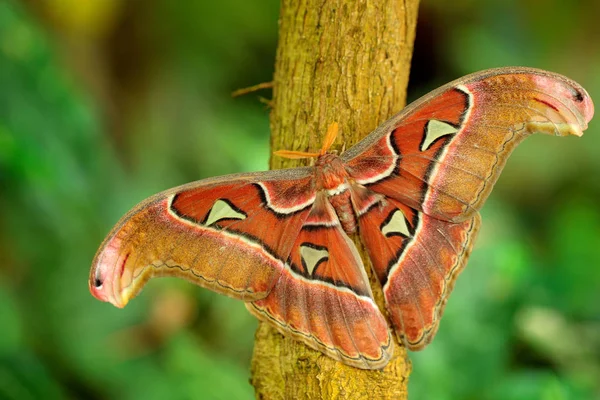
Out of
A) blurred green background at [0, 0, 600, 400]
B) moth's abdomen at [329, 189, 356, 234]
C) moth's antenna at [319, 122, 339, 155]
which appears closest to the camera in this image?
moth's antenna at [319, 122, 339, 155]

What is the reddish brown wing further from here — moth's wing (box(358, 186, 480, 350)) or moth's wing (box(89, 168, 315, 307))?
moth's wing (box(89, 168, 315, 307))

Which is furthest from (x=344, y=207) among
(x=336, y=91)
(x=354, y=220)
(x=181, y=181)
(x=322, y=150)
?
(x=181, y=181)

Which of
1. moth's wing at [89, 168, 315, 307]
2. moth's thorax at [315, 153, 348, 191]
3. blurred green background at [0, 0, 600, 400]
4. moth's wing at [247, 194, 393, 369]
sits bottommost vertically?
blurred green background at [0, 0, 600, 400]

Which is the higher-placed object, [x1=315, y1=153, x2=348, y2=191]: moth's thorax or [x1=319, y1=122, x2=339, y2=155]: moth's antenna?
[x1=319, y1=122, x2=339, y2=155]: moth's antenna

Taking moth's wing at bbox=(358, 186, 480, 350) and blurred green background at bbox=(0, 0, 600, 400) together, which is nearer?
moth's wing at bbox=(358, 186, 480, 350)

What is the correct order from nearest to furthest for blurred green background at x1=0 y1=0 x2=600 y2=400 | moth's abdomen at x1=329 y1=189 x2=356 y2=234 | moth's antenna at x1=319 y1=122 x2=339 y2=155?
moth's antenna at x1=319 y1=122 x2=339 y2=155 < moth's abdomen at x1=329 y1=189 x2=356 y2=234 < blurred green background at x1=0 y1=0 x2=600 y2=400

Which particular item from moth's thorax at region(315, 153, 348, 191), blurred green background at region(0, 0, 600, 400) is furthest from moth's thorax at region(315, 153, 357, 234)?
blurred green background at region(0, 0, 600, 400)

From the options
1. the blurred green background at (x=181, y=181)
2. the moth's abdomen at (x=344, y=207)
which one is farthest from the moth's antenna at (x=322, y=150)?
the blurred green background at (x=181, y=181)
